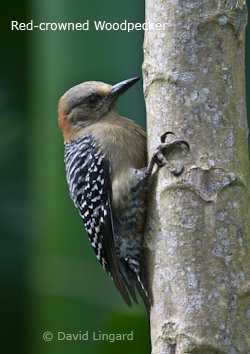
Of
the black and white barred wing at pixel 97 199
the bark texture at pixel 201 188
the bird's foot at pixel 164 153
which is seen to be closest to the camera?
the bark texture at pixel 201 188

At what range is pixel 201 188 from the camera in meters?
2.75

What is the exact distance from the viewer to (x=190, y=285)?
2.66 meters

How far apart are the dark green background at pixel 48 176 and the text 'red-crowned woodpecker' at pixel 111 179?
1.04m

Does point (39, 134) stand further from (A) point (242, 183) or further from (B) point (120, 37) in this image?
(A) point (242, 183)

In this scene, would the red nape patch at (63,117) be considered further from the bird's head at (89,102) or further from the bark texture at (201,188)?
the bark texture at (201,188)

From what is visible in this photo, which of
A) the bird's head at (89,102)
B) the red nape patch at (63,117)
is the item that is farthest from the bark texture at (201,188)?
the red nape patch at (63,117)

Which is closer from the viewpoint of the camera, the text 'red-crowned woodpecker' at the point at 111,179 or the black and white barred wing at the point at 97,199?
the text 'red-crowned woodpecker' at the point at 111,179

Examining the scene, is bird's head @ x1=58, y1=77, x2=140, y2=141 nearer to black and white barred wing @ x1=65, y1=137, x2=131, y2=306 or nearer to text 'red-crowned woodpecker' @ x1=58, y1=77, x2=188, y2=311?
text 'red-crowned woodpecker' @ x1=58, y1=77, x2=188, y2=311

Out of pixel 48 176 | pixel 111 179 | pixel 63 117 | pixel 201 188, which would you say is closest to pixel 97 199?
pixel 111 179

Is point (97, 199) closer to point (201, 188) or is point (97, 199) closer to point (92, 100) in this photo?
point (92, 100)

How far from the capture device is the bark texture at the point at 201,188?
104 inches

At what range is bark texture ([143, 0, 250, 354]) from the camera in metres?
2.65

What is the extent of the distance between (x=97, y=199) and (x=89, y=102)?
0.78m

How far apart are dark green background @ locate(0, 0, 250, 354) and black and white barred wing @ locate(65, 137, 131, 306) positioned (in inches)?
40.1
